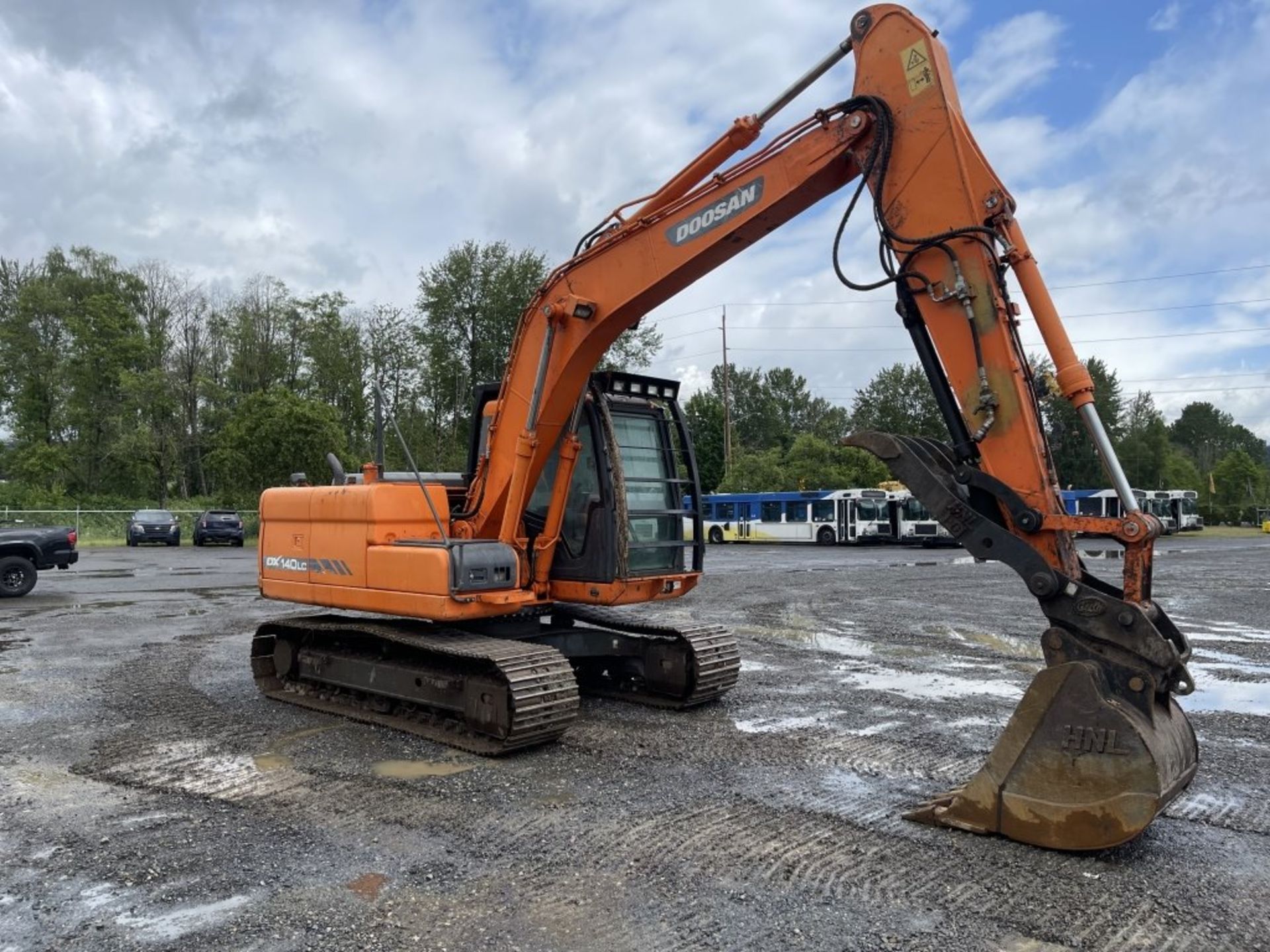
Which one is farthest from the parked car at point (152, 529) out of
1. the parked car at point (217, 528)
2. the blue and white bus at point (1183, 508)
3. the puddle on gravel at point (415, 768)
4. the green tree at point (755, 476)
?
the blue and white bus at point (1183, 508)

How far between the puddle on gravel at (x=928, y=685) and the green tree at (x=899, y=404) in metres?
73.3

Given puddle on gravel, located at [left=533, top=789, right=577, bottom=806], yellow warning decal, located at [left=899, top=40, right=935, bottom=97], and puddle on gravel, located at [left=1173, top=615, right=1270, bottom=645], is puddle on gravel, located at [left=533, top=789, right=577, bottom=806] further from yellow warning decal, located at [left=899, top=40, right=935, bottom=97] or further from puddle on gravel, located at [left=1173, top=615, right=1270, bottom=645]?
puddle on gravel, located at [left=1173, top=615, right=1270, bottom=645]

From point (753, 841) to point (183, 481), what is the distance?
5388 centimetres


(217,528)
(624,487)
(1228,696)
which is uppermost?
(624,487)

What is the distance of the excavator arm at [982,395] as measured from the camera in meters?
4.48

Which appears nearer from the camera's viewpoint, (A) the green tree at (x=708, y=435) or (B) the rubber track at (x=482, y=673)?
(B) the rubber track at (x=482, y=673)

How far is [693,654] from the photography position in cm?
773

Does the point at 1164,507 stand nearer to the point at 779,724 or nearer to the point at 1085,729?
the point at 779,724

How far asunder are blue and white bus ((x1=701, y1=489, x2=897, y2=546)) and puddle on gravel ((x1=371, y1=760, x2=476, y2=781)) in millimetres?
36226

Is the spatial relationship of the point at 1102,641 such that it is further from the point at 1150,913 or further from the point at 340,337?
the point at 340,337

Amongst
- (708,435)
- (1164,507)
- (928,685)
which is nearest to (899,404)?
(708,435)

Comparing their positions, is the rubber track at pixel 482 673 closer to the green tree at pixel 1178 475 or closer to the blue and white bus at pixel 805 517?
the blue and white bus at pixel 805 517

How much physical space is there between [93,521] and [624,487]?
38.4m

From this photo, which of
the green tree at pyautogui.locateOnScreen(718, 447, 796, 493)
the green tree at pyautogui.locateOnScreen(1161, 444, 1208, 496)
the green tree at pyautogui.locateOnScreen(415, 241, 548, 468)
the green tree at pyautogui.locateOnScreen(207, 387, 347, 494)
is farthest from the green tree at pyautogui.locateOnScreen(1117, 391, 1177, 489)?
the green tree at pyautogui.locateOnScreen(207, 387, 347, 494)
